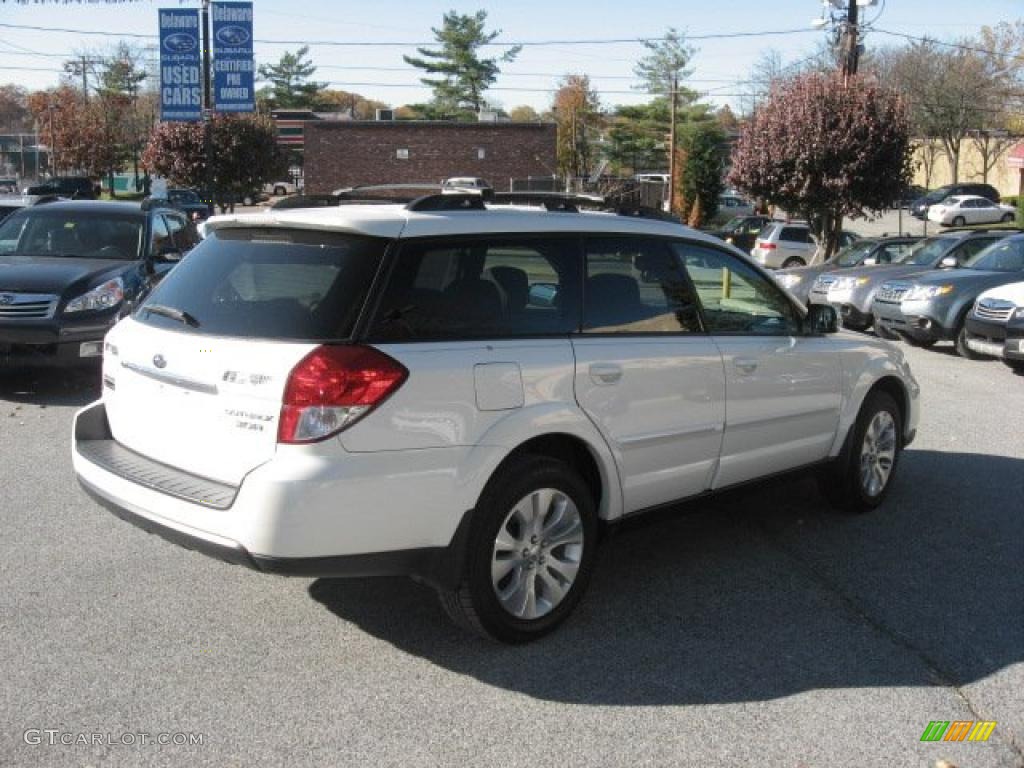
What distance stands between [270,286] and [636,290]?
1.67 metres

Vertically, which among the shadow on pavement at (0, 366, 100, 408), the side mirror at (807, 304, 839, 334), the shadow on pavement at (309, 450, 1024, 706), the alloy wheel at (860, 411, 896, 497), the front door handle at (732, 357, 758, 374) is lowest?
the shadow on pavement at (0, 366, 100, 408)

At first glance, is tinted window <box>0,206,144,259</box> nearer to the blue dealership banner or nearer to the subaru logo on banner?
the subaru logo on banner

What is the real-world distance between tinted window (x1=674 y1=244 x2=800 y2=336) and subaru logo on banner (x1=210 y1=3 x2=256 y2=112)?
18800mm

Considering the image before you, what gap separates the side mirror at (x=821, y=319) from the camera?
569 centimetres

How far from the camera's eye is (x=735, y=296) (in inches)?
215

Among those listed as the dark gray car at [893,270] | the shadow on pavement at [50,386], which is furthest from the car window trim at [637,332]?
the dark gray car at [893,270]

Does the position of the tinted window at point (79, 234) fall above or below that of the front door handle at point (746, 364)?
above

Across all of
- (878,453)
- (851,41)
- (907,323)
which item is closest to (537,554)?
(878,453)

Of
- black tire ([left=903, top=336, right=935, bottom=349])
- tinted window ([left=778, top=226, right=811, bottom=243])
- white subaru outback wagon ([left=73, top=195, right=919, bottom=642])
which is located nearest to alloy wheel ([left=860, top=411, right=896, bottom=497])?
white subaru outback wagon ([left=73, top=195, right=919, bottom=642])

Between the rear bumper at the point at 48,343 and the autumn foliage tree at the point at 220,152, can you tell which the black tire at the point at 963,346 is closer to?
the rear bumper at the point at 48,343

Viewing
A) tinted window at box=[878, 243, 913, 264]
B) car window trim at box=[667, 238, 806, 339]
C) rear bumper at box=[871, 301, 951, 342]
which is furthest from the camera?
tinted window at box=[878, 243, 913, 264]

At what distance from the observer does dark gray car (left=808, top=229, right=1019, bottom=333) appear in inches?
633

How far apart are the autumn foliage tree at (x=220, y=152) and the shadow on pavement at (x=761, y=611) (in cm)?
3746

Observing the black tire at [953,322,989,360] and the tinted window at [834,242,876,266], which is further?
the tinted window at [834,242,876,266]
